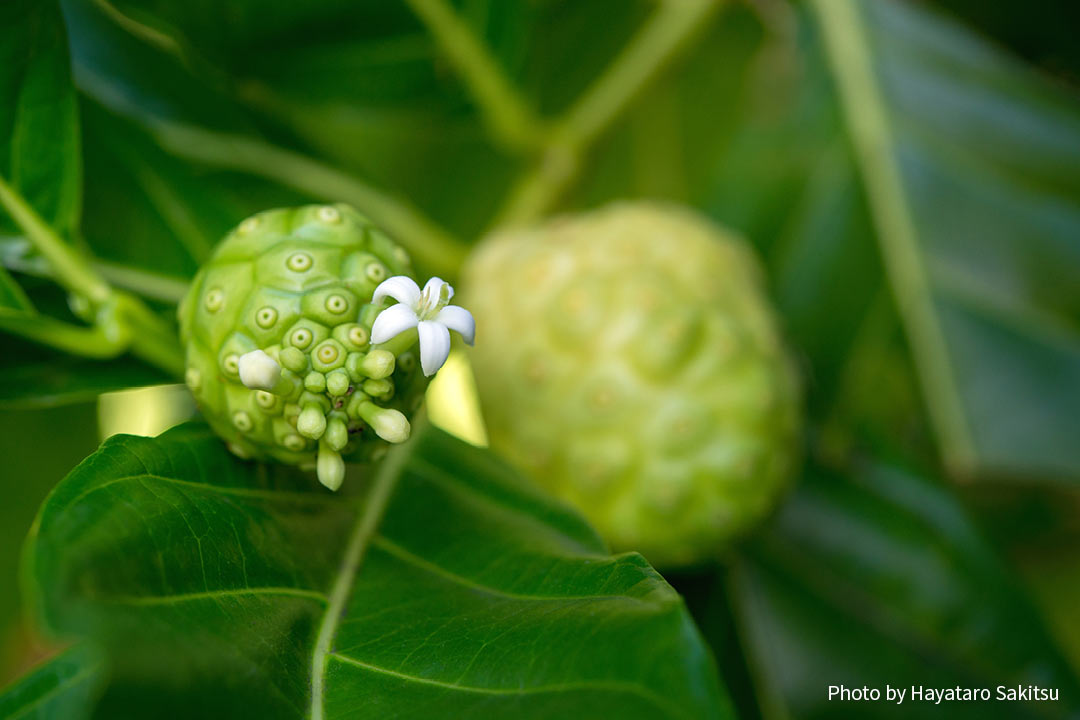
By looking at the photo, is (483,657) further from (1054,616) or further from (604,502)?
(1054,616)

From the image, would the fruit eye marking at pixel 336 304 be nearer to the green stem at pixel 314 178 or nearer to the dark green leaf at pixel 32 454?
the green stem at pixel 314 178

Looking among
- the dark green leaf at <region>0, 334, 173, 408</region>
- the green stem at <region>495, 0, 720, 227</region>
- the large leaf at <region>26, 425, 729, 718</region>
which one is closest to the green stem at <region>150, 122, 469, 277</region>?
the green stem at <region>495, 0, 720, 227</region>

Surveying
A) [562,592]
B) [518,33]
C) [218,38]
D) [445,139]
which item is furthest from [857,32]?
[562,592]

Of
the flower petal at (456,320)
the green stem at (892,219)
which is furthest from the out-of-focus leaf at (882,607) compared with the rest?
the flower petal at (456,320)

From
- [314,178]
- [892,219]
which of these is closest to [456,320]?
[314,178]

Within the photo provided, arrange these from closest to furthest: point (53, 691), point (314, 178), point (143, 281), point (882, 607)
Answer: point (53, 691)
point (143, 281)
point (314, 178)
point (882, 607)

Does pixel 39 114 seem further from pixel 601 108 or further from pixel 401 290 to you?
pixel 601 108
